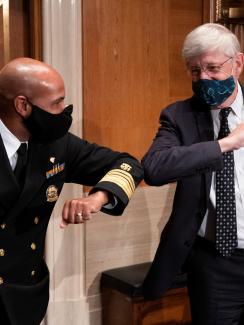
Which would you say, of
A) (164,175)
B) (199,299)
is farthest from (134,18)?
(199,299)

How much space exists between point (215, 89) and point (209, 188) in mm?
342

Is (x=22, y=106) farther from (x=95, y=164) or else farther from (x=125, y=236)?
(x=125, y=236)

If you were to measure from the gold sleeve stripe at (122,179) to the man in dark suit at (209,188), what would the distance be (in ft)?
0.27

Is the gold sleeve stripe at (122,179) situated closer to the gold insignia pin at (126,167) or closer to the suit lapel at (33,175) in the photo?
the gold insignia pin at (126,167)

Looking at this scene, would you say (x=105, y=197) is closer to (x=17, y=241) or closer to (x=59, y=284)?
(x=17, y=241)

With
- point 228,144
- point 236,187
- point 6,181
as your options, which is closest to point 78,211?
point 6,181

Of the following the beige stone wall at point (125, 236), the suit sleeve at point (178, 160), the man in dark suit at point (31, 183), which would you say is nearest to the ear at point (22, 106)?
the man in dark suit at point (31, 183)

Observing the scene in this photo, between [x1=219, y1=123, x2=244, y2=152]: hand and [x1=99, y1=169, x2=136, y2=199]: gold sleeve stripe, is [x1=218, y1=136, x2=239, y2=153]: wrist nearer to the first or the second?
[x1=219, y1=123, x2=244, y2=152]: hand

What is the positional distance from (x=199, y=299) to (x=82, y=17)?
163 centimetres

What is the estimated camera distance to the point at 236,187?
6.10 feet

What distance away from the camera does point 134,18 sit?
9.84ft

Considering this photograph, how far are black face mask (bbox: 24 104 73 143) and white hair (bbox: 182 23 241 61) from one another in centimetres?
50

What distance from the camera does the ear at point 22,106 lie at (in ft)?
5.31

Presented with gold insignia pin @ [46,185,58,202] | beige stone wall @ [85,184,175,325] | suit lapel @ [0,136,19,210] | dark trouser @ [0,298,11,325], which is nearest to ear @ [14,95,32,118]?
suit lapel @ [0,136,19,210]
